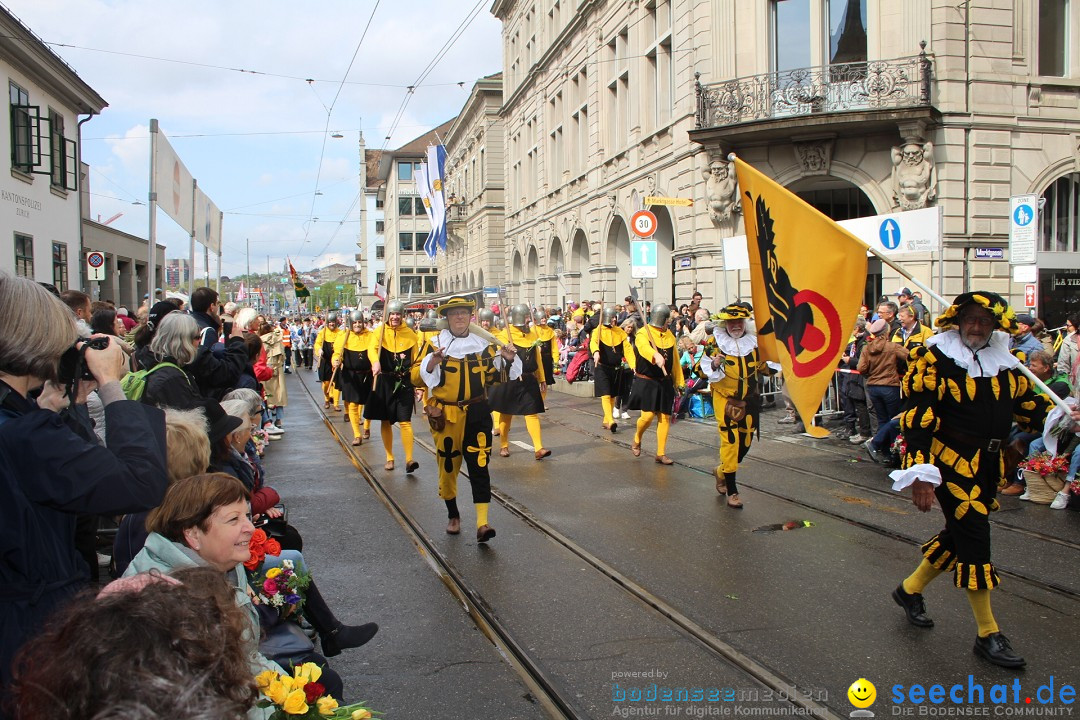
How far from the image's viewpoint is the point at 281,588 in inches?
150

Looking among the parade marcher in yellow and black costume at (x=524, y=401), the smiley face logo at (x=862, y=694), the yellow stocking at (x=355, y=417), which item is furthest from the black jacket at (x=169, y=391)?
the yellow stocking at (x=355, y=417)

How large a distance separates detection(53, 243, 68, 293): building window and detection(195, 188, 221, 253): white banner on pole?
7.13 metres

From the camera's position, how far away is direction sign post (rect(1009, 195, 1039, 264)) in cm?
1124

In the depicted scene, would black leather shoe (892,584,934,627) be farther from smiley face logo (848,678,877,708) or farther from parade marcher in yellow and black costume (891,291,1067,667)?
smiley face logo (848,678,877,708)

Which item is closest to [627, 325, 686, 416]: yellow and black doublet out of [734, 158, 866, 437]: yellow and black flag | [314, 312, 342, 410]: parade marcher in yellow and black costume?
[734, 158, 866, 437]: yellow and black flag

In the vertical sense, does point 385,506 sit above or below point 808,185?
below

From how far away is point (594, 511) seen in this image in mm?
8062

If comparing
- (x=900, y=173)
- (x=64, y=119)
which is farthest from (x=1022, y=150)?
(x=64, y=119)

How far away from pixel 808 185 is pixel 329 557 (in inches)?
671

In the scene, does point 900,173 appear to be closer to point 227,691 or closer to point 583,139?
point 583,139

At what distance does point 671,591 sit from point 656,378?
552 centimetres

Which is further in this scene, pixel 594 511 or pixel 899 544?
pixel 594 511

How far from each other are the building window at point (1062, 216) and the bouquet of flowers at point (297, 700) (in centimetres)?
2107

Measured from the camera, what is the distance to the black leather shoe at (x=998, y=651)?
4.35 metres
